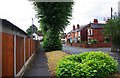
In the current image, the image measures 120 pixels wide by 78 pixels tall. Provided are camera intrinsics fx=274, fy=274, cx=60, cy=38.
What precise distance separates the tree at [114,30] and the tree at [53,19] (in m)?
5.66

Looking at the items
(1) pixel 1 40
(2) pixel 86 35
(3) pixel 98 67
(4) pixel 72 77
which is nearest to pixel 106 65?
(3) pixel 98 67

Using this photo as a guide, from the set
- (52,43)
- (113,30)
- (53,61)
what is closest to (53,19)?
(52,43)

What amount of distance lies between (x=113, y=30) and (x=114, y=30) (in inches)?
6.0

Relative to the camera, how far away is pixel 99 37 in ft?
240

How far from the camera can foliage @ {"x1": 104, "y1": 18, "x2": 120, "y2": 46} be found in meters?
37.0

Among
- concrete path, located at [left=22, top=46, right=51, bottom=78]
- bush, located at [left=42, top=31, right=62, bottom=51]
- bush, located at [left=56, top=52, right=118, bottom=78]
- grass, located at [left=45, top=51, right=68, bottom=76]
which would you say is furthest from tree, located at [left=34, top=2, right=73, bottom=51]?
bush, located at [left=56, top=52, right=118, bottom=78]

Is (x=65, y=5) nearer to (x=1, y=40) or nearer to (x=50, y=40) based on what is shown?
(x=50, y=40)

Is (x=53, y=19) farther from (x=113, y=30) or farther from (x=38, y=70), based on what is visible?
(x=38, y=70)

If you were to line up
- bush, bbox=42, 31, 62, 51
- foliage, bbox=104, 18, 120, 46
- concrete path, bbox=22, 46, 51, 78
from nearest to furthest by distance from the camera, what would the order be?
concrete path, bbox=22, 46, 51, 78 → foliage, bbox=104, 18, 120, 46 → bush, bbox=42, 31, 62, 51

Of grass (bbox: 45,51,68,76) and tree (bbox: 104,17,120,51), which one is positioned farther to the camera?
tree (bbox: 104,17,120,51)

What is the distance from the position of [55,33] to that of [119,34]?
8.73 m

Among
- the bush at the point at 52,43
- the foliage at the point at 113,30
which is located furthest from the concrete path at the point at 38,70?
the foliage at the point at 113,30

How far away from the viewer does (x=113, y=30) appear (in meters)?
37.8

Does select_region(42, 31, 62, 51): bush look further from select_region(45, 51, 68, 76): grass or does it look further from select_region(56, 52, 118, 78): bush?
select_region(56, 52, 118, 78): bush
